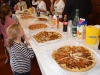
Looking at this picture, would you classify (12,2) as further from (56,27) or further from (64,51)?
(64,51)

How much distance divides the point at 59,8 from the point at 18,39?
183 cm

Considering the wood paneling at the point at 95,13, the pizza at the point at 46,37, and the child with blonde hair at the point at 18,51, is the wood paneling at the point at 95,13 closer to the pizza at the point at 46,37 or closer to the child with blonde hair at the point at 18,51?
the pizza at the point at 46,37

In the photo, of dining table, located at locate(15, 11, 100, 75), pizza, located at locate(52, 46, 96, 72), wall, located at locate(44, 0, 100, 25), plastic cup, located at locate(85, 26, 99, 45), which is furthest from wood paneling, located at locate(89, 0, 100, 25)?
pizza, located at locate(52, 46, 96, 72)

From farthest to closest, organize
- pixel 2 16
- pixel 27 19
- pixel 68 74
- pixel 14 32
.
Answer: pixel 27 19 < pixel 2 16 < pixel 14 32 < pixel 68 74

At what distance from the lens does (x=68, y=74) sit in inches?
33.1

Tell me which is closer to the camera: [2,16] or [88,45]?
[88,45]

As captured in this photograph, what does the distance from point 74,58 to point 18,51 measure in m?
0.55

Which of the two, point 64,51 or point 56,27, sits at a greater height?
point 56,27

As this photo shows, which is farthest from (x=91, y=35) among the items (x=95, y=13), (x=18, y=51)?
(x=95, y=13)

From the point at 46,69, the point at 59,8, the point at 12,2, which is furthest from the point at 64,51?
the point at 12,2

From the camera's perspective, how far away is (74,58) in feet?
3.34

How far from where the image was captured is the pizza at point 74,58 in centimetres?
89

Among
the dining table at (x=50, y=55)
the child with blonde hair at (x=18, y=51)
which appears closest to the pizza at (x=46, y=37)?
the dining table at (x=50, y=55)

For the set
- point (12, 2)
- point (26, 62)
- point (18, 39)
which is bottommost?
point (26, 62)
